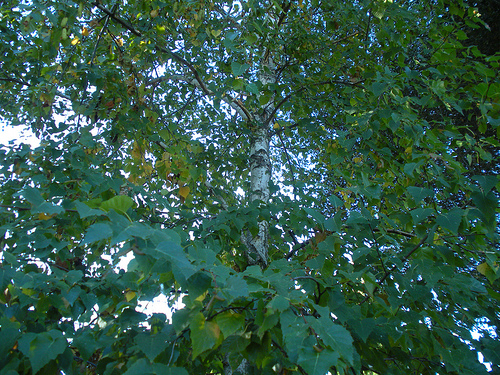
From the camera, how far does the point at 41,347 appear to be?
2.73ft

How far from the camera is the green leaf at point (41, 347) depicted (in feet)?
2.62

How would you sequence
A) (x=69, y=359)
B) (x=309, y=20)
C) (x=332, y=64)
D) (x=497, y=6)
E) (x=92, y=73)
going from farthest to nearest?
(x=497, y=6) < (x=309, y=20) < (x=332, y=64) < (x=92, y=73) < (x=69, y=359)

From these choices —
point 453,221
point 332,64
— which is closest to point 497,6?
point 332,64

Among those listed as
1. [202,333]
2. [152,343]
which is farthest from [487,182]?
[152,343]

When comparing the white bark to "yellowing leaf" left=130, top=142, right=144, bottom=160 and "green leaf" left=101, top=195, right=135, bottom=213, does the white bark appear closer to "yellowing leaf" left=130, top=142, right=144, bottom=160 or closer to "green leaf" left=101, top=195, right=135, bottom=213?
"yellowing leaf" left=130, top=142, right=144, bottom=160

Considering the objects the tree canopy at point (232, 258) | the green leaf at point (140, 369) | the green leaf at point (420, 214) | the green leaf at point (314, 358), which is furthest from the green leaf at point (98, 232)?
the green leaf at point (420, 214)

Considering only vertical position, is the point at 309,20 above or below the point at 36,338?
above

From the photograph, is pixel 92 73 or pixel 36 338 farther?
pixel 92 73

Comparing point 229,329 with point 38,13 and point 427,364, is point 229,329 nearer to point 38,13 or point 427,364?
point 427,364

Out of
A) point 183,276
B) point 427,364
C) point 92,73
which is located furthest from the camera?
point 92,73

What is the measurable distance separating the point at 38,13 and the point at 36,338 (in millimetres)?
1623

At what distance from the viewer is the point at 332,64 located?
2947 mm

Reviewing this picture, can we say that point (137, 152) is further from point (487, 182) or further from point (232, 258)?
point (487, 182)

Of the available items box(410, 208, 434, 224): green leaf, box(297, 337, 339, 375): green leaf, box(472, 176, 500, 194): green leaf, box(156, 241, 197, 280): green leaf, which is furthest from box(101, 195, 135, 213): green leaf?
box(472, 176, 500, 194): green leaf
